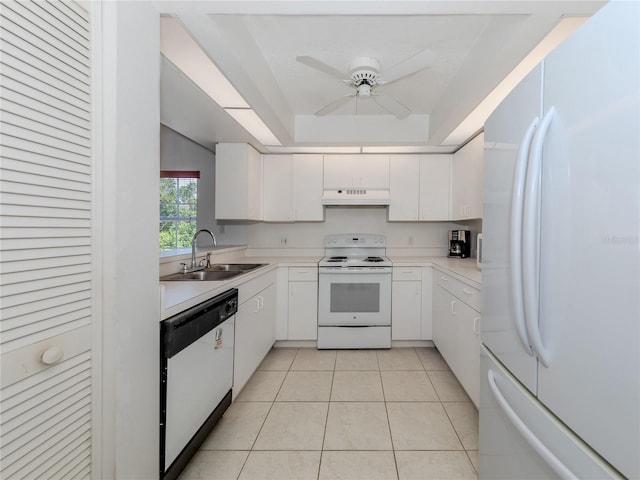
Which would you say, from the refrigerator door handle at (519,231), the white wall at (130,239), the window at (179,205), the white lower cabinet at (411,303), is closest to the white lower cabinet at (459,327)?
the white lower cabinet at (411,303)

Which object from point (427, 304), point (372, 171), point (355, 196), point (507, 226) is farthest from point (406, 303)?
point (507, 226)

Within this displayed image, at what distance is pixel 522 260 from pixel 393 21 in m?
1.51

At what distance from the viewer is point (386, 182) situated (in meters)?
3.61

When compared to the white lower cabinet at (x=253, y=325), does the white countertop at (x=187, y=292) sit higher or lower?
higher

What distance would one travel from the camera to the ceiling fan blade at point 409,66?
1653 millimetres

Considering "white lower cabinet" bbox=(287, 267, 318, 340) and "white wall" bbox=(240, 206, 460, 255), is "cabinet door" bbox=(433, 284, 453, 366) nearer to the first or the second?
"white wall" bbox=(240, 206, 460, 255)

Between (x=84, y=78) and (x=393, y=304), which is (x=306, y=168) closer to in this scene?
(x=393, y=304)

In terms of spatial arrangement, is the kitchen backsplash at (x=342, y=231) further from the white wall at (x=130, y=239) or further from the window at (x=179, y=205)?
the white wall at (x=130, y=239)

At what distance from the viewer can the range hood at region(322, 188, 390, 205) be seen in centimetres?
356

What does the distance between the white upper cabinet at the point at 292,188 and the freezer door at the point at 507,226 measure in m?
2.41

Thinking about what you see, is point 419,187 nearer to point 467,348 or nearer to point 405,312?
point 405,312

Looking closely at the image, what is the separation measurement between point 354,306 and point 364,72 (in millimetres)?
2165

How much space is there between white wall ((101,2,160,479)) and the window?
312cm

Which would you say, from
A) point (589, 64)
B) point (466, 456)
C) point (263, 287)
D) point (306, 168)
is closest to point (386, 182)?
point (306, 168)
